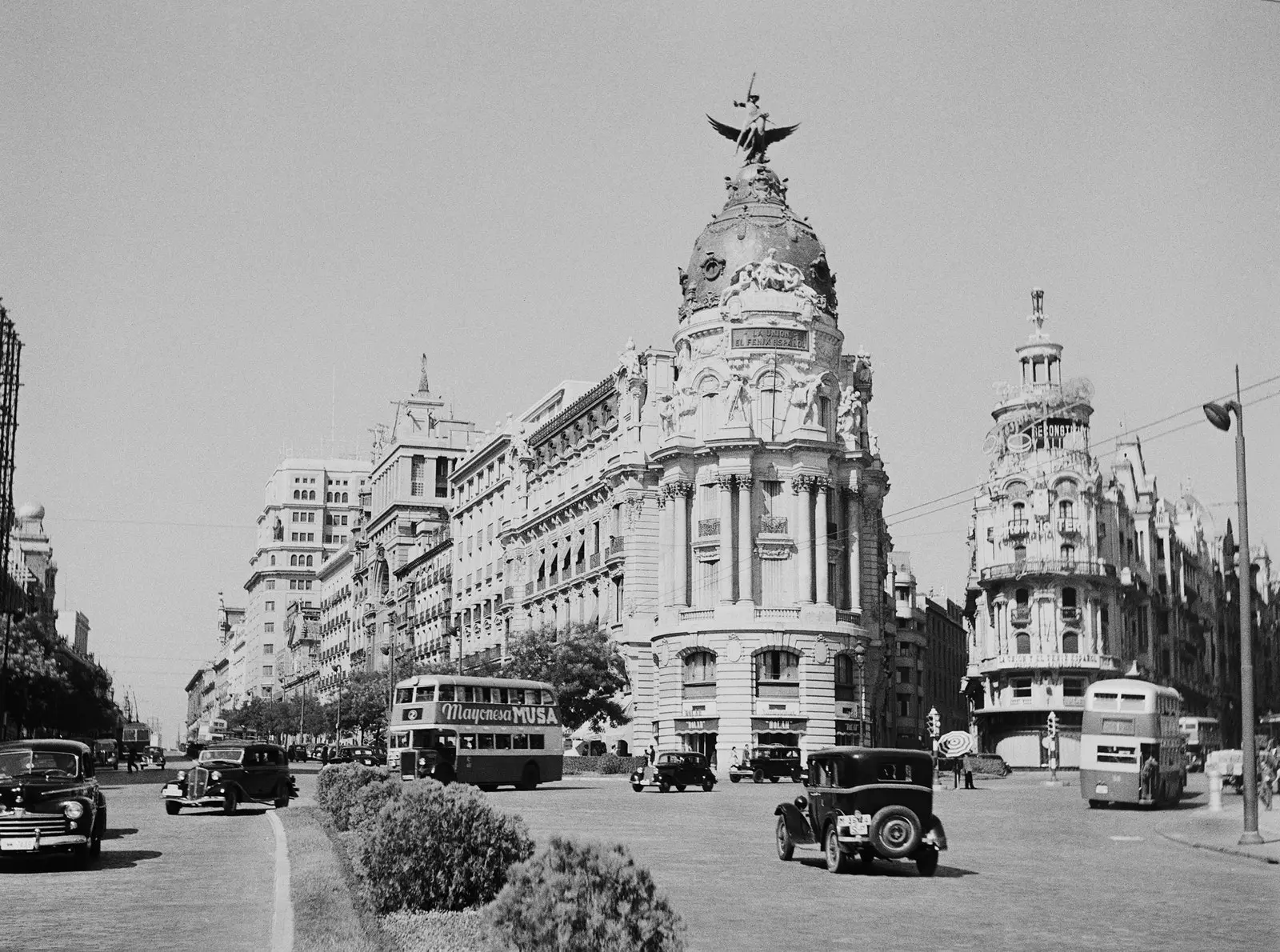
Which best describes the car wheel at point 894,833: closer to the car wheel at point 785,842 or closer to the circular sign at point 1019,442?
the car wheel at point 785,842

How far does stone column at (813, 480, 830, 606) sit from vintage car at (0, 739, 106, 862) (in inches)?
2541

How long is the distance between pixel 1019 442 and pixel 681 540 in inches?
1422

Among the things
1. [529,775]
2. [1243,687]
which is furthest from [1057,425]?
[1243,687]

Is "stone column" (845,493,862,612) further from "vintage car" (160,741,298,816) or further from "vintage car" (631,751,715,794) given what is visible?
"vintage car" (160,741,298,816)

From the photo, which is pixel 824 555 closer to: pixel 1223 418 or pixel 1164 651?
pixel 1164 651

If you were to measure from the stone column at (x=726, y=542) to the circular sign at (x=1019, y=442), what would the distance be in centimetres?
3434

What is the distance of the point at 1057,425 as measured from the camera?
116875 millimetres

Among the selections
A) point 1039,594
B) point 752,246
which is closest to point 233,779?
point 752,246

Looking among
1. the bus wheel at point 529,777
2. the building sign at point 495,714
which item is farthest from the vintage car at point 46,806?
the bus wheel at point 529,777

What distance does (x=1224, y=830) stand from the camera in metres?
36.8

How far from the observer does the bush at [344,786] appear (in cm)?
2811

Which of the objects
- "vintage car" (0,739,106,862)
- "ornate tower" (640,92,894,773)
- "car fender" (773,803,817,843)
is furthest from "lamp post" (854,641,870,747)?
"vintage car" (0,739,106,862)

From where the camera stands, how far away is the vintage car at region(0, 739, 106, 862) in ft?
79.5

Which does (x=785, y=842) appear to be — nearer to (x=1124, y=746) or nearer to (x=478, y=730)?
(x=1124, y=746)
